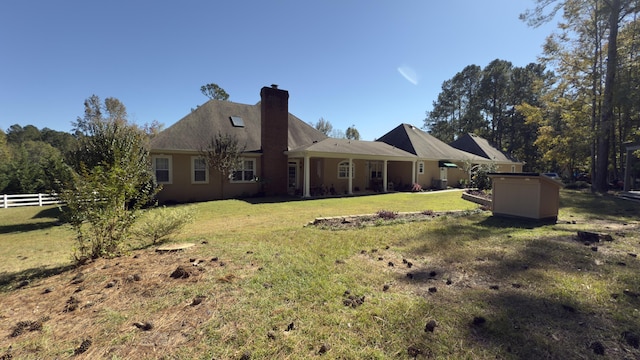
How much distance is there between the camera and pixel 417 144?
23.7 meters

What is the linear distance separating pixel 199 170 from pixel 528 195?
47.2 feet

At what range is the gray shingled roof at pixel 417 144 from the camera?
2262 centimetres

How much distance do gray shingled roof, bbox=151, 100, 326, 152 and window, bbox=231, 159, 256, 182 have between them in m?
0.76

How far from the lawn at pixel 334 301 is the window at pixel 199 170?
Answer: 966 centimetres

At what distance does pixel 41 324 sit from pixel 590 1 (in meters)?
28.9

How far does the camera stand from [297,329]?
2.63m

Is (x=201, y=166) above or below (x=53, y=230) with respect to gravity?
above

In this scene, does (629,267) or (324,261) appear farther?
(324,261)

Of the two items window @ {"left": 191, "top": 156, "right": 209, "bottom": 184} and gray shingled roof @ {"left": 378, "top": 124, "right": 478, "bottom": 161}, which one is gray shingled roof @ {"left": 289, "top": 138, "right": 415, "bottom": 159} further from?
window @ {"left": 191, "top": 156, "right": 209, "bottom": 184}

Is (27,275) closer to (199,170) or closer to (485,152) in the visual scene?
(199,170)

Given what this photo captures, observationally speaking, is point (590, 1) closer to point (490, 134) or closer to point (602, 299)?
point (602, 299)

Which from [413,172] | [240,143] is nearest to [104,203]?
[240,143]

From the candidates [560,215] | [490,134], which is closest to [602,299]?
[560,215]

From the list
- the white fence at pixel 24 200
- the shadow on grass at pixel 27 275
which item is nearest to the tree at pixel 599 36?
the shadow on grass at pixel 27 275
